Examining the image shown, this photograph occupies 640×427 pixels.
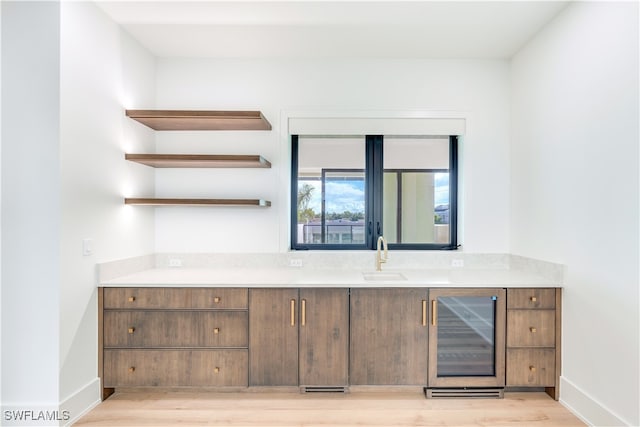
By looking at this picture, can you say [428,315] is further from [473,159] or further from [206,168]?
[206,168]

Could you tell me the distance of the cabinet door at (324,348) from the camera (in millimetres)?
2447

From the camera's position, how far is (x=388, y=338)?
2449 millimetres

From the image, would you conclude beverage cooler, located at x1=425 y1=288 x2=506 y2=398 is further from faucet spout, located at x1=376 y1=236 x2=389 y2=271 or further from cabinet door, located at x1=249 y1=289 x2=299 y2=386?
cabinet door, located at x1=249 y1=289 x2=299 y2=386

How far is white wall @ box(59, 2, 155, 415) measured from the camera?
2111mm

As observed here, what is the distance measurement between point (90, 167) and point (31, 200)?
15.0 inches

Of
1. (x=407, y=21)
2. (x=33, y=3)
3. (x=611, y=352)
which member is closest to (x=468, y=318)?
(x=611, y=352)

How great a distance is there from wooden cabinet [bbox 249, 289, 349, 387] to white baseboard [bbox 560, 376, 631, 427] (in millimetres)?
1449

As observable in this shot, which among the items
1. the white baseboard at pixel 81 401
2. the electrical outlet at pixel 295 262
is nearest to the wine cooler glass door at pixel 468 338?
the electrical outlet at pixel 295 262

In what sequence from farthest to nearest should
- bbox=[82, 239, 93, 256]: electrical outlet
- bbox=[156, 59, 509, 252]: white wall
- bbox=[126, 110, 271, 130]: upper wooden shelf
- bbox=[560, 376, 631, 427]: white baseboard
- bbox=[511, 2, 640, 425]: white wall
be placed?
bbox=[156, 59, 509, 252]: white wall → bbox=[126, 110, 271, 130]: upper wooden shelf → bbox=[82, 239, 93, 256]: electrical outlet → bbox=[560, 376, 631, 427]: white baseboard → bbox=[511, 2, 640, 425]: white wall

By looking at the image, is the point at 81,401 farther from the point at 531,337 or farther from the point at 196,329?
the point at 531,337

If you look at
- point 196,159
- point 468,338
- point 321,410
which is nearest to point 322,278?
point 321,410

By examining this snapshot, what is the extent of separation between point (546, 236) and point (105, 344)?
10.5 ft

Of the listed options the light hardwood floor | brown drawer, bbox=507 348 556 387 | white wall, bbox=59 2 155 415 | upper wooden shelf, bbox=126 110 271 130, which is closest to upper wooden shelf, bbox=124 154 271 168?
white wall, bbox=59 2 155 415

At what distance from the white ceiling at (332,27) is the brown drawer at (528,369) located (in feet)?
7.51
